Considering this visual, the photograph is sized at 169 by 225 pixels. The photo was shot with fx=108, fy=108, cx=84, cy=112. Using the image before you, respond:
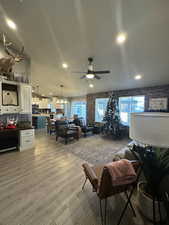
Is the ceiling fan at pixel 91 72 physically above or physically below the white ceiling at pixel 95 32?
below

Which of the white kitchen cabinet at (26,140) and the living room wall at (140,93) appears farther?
the living room wall at (140,93)

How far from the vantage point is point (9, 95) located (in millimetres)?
3738

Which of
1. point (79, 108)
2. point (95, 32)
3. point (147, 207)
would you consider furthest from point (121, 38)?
point (79, 108)

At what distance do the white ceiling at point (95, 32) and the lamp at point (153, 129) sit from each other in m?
2.37

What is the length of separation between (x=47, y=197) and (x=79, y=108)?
28.5 feet

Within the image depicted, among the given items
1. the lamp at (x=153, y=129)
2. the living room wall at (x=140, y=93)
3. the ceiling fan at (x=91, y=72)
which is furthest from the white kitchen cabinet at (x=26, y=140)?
the living room wall at (x=140, y=93)

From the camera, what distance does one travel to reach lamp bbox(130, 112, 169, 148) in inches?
38.1

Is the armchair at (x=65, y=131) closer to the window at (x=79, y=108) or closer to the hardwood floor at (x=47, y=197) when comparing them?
the hardwood floor at (x=47, y=197)

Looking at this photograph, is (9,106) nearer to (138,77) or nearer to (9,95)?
(9,95)

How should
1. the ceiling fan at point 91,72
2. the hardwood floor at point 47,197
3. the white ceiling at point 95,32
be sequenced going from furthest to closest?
the ceiling fan at point 91,72 < the white ceiling at point 95,32 < the hardwood floor at point 47,197

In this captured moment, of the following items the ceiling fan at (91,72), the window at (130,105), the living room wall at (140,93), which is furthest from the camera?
the window at (130,105)

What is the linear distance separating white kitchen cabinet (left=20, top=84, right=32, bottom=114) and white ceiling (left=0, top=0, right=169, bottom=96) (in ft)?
4.53

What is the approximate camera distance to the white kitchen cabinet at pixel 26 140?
3.79m

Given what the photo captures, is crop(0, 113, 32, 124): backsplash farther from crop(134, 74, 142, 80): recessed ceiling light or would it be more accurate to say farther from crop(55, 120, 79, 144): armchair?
crop(134, 74, 142, 80): recessed ceiling light
